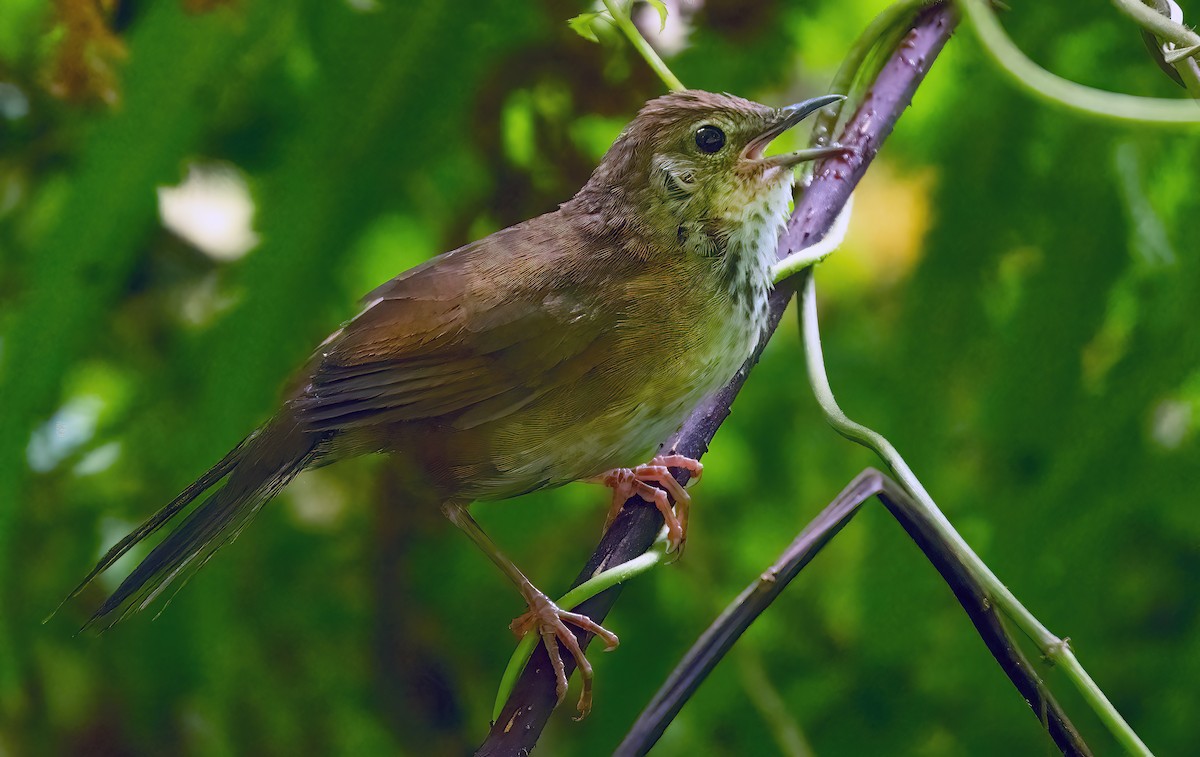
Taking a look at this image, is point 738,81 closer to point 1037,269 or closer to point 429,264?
point 1037,269

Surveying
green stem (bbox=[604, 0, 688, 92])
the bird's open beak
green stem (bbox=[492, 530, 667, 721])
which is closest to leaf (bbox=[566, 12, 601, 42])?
green stem (bbox=[604, 0, 688, 92])

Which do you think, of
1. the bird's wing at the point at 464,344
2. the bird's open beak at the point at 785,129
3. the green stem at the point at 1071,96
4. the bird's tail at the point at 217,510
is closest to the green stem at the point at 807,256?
the bird's open beak at the point at 785,129

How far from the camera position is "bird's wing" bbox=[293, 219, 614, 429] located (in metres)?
1.74

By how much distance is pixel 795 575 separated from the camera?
1443 mm

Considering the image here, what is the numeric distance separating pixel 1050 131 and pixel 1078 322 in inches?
17.9

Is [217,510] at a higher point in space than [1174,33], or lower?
higher

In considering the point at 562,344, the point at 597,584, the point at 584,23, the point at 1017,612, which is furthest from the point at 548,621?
the point at 584,23

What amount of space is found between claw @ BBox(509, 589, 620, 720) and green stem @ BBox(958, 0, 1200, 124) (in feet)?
2.89

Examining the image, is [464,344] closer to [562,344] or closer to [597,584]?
[562,344]

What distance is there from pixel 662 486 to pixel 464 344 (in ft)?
1.44

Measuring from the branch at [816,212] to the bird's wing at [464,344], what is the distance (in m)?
0.21

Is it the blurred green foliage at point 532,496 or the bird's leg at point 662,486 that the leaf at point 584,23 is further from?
the bird's leg at point 662,486

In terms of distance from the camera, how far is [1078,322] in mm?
2480

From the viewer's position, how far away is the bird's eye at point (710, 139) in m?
1.87
